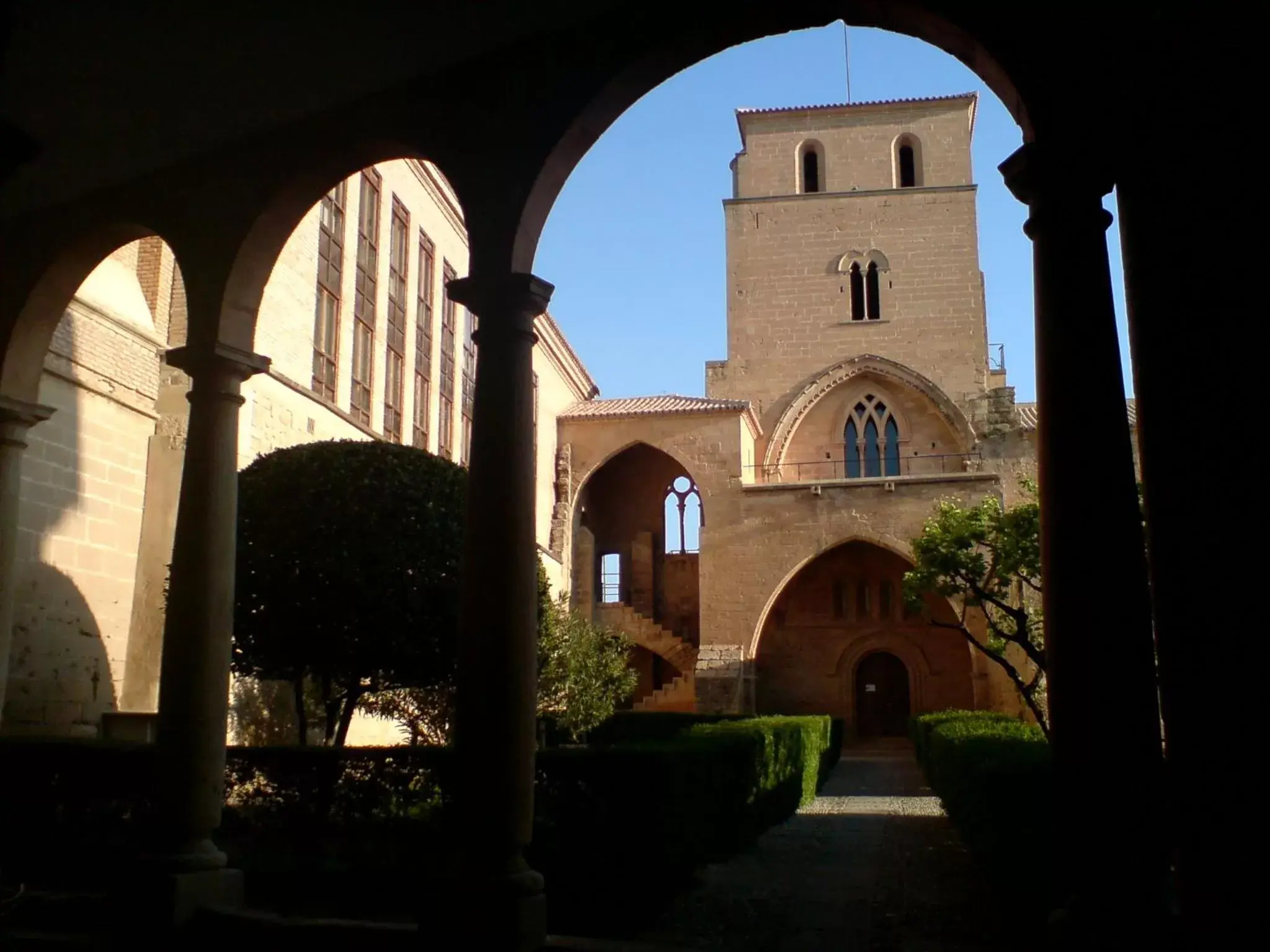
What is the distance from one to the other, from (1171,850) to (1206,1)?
3.09 m

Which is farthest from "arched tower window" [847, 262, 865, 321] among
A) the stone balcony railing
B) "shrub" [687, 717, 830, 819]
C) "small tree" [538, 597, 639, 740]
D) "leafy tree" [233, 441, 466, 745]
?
"leafy tree" [233, 441, 466, 745]

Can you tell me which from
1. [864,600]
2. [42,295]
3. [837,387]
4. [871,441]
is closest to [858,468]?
[871,441]

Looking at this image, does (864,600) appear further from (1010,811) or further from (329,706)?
(1010,811)

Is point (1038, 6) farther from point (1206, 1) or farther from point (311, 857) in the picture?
point (311, 857)

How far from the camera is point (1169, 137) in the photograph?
12.9 ft

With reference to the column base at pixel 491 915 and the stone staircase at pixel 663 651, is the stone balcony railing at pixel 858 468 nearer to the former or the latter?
the stone staircase at pixel 663 651

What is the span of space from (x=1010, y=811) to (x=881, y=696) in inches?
927

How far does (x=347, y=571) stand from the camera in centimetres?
921

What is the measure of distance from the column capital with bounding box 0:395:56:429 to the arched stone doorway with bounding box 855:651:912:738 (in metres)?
24.5

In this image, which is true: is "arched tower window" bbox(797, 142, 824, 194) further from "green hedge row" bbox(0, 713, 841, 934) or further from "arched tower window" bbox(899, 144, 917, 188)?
"green hedge row" bbox(0, 713, 841, 934)

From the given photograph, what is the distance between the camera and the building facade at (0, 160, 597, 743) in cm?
1045

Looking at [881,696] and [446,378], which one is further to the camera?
[881,696]

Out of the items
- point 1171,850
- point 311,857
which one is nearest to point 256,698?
point 311,857

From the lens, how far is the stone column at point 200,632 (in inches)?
213
